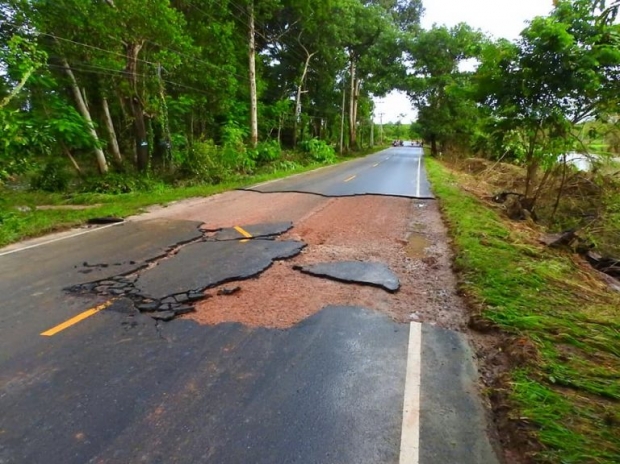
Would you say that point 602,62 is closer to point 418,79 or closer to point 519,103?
point 519,103

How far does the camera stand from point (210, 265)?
536 cm

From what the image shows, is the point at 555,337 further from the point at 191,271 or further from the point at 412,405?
the point at 191,271

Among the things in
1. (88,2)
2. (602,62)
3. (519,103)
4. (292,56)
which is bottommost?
(519,103)

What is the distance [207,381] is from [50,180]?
42.7 ft

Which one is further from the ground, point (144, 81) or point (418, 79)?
point (418, 79)

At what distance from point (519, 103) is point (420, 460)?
876 cm

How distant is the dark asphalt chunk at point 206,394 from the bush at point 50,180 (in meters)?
11.3

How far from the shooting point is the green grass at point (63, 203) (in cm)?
734

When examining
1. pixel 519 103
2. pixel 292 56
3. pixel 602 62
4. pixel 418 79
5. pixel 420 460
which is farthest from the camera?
pixel 418 79

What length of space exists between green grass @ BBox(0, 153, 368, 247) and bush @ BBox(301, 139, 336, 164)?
46.4ft

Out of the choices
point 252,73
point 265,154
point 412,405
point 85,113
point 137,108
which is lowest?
point 412,405

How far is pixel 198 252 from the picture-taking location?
602 centimetres

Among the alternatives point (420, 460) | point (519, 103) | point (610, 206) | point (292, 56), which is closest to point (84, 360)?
point (420, 460)

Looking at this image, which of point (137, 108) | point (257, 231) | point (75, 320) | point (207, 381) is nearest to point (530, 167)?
point (257, 231)
